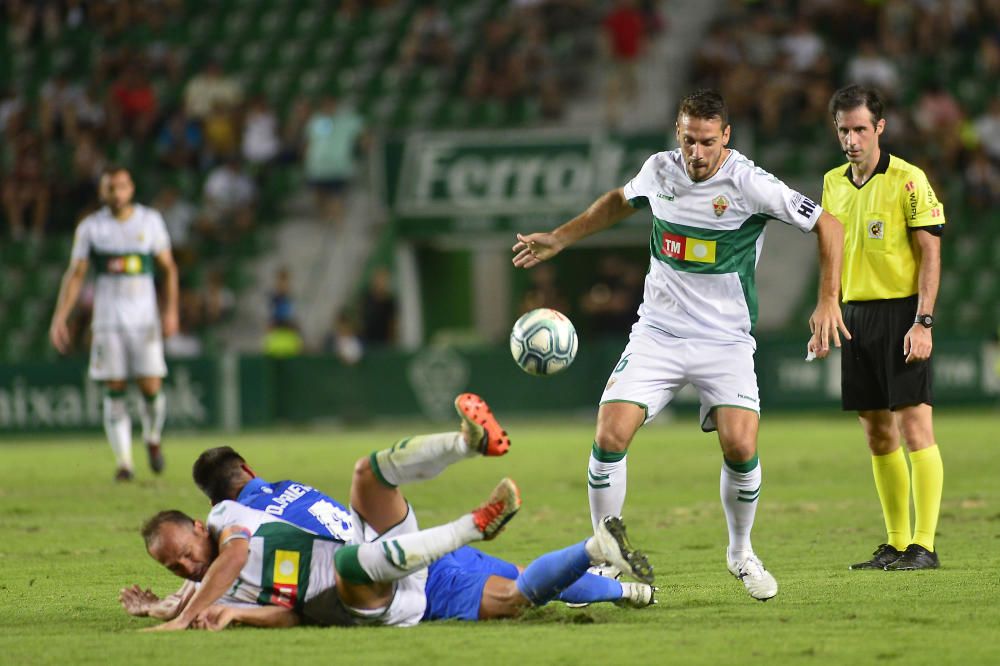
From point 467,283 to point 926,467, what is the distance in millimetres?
16986

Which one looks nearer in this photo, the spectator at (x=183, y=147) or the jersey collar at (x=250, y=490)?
the jersey collar at (x=250, y=490)

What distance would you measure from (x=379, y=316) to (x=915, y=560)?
1468 cm

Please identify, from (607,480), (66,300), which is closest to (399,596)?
(607,480)

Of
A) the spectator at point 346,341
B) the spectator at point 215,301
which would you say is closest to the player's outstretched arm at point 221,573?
the spectator at point 346,341

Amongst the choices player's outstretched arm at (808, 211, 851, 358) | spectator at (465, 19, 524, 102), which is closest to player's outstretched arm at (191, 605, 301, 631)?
player's outstretched arm at (808, 211, 851, 358)

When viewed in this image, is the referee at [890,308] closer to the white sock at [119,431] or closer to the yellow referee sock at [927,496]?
the yellow referee sock at [927,496]

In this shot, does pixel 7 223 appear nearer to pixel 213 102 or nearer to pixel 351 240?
pixel 213 102

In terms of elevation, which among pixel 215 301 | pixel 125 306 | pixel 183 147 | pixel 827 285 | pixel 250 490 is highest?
pixel 183 147

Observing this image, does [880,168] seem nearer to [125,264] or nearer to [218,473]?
[218,473]

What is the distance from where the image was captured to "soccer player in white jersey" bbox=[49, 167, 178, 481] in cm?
1328

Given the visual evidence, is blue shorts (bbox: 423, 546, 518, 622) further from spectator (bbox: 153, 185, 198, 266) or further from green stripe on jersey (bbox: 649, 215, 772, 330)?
spectator (bbox: 153, 185, 198, 266)

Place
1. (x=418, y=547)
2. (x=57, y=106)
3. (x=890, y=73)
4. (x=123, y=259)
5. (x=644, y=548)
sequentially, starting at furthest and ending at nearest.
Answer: (x=57, y=106)
(x=890, y=73)
(x=123, y=259)
(x=644, y=548)
(x=418, y=547)

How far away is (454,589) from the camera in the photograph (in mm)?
6523

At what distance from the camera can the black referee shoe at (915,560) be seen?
310 inches
